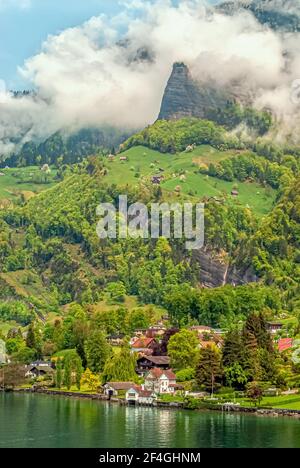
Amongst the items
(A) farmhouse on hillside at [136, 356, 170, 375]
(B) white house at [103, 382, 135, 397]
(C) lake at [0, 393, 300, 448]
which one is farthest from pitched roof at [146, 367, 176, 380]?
(C) lake at [0, 393, 300, 448]

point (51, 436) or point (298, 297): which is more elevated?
point (298, 297)

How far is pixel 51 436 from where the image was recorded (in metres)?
80.5

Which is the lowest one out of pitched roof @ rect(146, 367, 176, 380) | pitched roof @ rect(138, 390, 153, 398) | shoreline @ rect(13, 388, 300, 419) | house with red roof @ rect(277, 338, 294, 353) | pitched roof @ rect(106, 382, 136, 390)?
shoreline @ rect(13, 388, 300, 419)

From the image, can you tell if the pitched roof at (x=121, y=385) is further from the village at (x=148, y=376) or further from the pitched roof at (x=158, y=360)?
the pitched roof at (x=158, y=360)

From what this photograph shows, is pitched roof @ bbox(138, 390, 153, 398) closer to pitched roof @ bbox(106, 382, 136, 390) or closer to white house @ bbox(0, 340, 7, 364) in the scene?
pitched roof @ bbox(106, 382, 136, 390)

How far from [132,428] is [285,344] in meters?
54.9

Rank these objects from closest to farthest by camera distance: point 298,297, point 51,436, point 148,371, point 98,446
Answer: point 98,446 → point 51,436 → point 148,371 → point 298,297

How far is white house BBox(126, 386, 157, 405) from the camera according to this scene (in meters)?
111

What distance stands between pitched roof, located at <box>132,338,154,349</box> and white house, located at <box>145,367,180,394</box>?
95.2ft

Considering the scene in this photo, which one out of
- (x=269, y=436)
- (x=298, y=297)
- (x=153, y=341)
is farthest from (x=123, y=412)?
(x=298, y=297)

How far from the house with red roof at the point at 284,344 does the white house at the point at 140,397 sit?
967 inches

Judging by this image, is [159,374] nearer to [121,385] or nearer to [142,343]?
[121,385]
